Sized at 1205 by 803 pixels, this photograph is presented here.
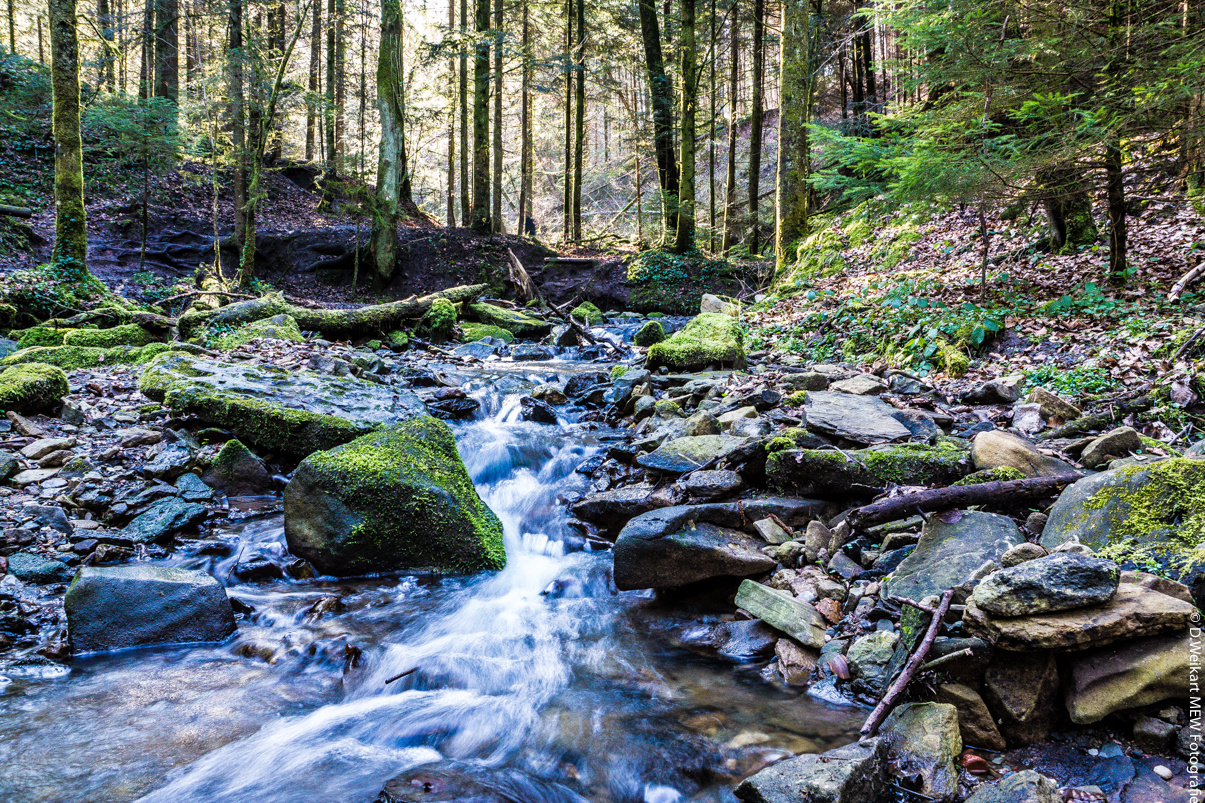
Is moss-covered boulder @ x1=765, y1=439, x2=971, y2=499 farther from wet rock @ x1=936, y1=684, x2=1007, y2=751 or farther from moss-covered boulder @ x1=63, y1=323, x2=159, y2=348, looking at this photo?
moss-covered boulder @ x1=63, y1=323, x2=159, y2=348

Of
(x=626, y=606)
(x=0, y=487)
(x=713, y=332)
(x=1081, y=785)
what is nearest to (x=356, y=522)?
(x=626, y=606)

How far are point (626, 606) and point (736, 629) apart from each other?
0.92 metres

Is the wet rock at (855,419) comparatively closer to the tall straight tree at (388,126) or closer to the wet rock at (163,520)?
the wet rock at (163,520)

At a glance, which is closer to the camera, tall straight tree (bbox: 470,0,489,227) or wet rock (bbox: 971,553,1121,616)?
wet rock (bbox: 971,553,1121,616)

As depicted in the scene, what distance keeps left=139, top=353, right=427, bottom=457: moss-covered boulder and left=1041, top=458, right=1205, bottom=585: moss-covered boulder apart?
570cm

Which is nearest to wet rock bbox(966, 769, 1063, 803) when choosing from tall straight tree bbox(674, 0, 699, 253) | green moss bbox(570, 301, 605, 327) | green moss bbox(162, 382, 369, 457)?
green moss bbox(162, 382, 369, 457)

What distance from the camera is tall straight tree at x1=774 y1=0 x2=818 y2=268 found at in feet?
42.0

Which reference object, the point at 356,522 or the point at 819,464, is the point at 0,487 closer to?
the point at 356,522

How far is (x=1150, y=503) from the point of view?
2.97 meters

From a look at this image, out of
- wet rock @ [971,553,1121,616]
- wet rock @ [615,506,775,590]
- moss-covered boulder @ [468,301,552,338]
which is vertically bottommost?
wet rock @ [615,506,775,590]

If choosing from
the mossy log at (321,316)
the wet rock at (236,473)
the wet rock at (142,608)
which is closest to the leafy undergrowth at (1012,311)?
the wet rock at (142,608)

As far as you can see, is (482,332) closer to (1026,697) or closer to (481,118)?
(481,118)

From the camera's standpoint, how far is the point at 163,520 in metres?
4.82

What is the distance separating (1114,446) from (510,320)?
12.2 metres
